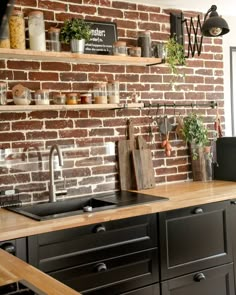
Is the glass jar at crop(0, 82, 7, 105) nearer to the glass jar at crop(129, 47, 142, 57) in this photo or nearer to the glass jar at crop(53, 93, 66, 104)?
the glass jar at crop(53, 93, 66, 104)

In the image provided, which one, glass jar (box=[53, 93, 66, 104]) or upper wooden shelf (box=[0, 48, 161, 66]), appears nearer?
upper wooden shelf (box=[0, 48, 161, 66])

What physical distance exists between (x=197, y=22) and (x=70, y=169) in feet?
5.64

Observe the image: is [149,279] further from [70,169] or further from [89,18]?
[89,18]

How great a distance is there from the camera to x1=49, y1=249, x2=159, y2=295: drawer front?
7.32 ft

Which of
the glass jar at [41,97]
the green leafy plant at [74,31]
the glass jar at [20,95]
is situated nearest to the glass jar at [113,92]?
the green leafy plant at [74,31]

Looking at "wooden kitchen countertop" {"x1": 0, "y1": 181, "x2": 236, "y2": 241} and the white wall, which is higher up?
the white wall

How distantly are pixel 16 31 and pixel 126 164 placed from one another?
1.24m

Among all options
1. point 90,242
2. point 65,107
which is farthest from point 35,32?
point 90,242

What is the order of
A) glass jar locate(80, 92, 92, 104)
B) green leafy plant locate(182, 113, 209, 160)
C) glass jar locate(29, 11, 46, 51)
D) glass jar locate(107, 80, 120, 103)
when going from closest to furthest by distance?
1. glass jar locate(29, 11, 46, 51)
2. glass jar locate(80, 92, 92, 104)
3. glass jar locate(107, 80, 120, 103)
4. green leafy plant locate(182, 113, 209, 160)

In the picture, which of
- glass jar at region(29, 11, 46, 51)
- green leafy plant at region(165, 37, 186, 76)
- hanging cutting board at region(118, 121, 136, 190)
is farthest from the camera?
green leafy plant at region(165, 37, 186, 76)

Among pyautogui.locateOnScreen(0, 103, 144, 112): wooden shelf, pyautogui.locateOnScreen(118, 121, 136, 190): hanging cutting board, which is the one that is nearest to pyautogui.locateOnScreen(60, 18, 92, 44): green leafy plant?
pyautogui.locateOnScreen(0, 103, 144, 112): wooden shelf

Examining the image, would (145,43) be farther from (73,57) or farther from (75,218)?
(75,218)

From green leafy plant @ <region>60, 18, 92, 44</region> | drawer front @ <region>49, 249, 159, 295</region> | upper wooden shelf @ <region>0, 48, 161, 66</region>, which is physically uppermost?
green leafy plant @ <region>60, 18, 92, 44</region>

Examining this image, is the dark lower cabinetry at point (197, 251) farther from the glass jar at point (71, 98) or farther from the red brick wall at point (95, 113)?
the glass jar at point (71, 98)
